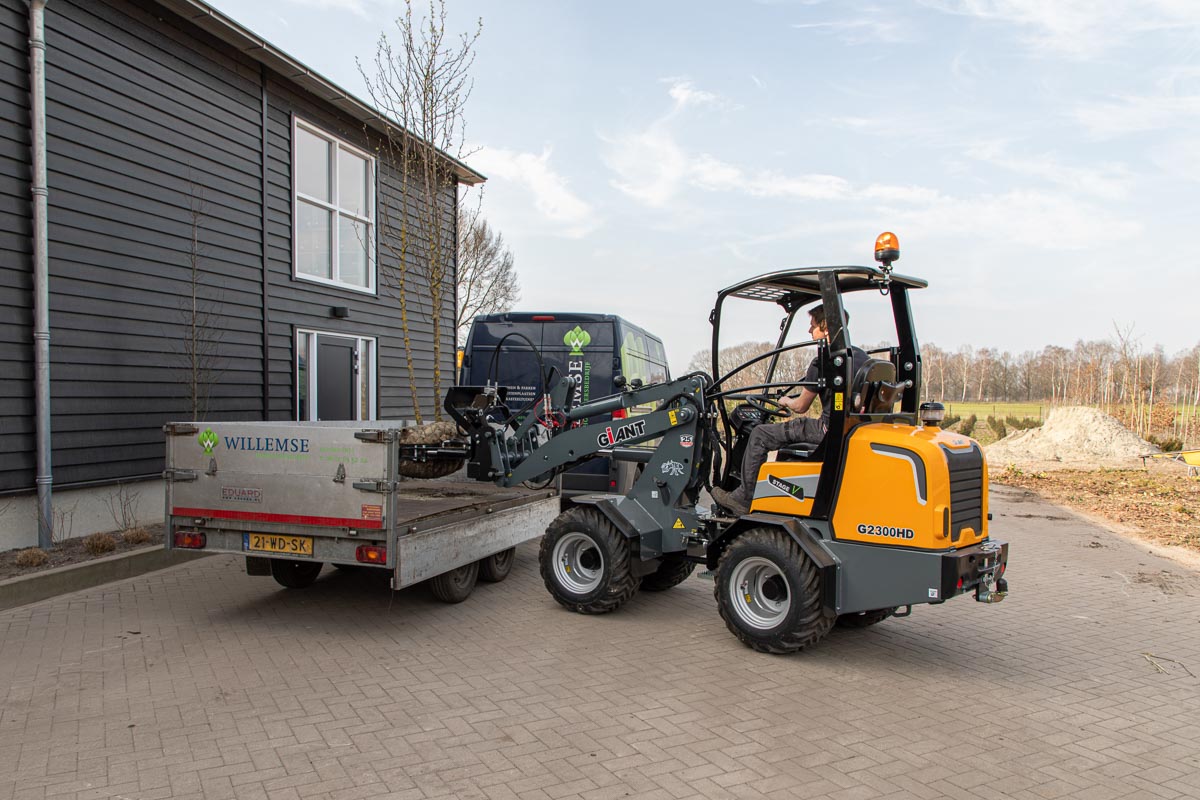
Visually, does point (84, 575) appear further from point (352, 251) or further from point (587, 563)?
point (352, 251)

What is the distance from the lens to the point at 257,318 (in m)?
10.5

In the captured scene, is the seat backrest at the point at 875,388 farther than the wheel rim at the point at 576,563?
No

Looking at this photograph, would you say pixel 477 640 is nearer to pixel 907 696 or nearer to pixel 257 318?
pixel 907 696

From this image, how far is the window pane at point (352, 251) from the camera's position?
40.4 ft

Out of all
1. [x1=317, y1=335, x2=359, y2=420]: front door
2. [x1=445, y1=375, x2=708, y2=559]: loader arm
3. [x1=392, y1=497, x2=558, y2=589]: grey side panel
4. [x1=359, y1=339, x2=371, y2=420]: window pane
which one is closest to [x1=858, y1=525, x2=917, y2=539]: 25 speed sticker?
[x1=445, y1=375, x2=708, y2=559]: loader arm

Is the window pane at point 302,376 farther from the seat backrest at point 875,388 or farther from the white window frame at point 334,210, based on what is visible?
the seat backrest at point 875,388

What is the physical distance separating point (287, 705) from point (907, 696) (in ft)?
11.5

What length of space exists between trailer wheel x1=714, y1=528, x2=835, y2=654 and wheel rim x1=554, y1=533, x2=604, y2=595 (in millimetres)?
1182

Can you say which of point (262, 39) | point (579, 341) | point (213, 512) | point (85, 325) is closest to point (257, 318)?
point (85, 325)

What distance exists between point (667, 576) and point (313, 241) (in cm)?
769

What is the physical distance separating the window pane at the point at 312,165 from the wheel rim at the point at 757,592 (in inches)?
349

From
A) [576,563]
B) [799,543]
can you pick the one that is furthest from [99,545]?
[799,543]

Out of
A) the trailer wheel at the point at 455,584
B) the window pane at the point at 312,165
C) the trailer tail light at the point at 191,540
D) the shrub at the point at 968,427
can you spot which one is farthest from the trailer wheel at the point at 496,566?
the shrub at the point at 968,427

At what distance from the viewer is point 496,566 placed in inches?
285
